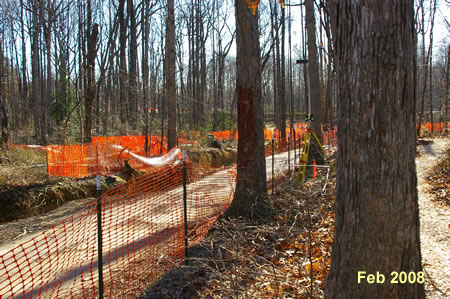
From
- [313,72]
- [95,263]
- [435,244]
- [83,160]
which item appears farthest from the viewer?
[313,72]

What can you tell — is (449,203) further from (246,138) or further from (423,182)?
(246,138)

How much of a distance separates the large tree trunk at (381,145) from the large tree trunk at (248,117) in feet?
14.0

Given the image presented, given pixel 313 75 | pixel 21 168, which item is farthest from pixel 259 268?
pixel 313 75

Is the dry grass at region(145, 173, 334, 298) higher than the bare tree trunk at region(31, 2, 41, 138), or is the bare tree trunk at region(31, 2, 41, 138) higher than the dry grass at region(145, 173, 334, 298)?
the bare tree trunk at region(31, 2, 41, 138)

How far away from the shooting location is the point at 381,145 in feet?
7.34

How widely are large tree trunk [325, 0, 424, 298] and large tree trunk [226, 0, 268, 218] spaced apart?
425 cm

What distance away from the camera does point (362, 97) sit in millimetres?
2285

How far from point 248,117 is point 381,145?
4.52m

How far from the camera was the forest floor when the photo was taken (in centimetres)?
366

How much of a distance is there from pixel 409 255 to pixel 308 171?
9.89 m

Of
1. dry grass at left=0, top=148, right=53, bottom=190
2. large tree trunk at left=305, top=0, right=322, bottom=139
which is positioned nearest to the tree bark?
large tree trunk at left=305, top=0, right=322, bottom=139

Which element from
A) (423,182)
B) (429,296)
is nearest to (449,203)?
(423,182)

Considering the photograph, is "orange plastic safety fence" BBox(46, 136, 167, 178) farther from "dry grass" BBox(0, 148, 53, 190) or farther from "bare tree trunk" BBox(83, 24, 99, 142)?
"bare tree trunk" BBox(83, 24, 99, 142)

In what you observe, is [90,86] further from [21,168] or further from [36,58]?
[36,58]
